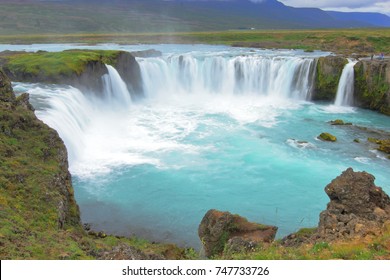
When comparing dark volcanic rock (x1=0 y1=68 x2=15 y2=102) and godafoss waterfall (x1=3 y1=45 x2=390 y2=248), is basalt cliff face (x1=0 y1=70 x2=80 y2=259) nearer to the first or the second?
dark volcanic rock (x1=0 y1=68 x2=15 y2=102)

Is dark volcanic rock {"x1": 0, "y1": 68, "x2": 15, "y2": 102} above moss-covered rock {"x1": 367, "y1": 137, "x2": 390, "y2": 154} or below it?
above

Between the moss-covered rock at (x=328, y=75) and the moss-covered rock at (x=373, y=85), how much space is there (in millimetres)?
2259

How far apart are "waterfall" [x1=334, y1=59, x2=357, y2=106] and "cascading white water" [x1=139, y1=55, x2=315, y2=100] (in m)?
4.20

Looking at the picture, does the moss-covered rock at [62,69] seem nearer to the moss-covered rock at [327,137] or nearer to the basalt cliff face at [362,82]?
the moss-covered rock at [327,137]

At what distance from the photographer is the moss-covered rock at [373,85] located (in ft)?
137

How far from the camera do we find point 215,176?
24.8 metres

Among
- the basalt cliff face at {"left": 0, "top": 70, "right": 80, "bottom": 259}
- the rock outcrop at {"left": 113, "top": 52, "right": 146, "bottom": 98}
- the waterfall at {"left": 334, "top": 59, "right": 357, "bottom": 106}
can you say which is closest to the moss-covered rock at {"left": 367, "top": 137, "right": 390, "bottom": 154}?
the waterfall at {"left": 334, "top": 59, "right": 357, "bottom": 106}

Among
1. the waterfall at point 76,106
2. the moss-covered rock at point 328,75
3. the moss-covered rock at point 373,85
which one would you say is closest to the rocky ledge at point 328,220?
the waterfall at point 76,106

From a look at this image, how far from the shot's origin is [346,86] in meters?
45.3

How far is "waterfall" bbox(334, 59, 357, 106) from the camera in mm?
45062

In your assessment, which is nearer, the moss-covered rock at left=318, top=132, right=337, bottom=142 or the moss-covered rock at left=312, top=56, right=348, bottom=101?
the moss-covered rock at left=318, top=132, right=337, bottom=142

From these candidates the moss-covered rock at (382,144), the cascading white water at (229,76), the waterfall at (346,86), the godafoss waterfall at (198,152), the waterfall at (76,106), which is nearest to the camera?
the godafoss waterfall at (198,152)

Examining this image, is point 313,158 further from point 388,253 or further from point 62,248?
point 62,248

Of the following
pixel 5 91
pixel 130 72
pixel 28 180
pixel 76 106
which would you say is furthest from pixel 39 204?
pixel 130 72
